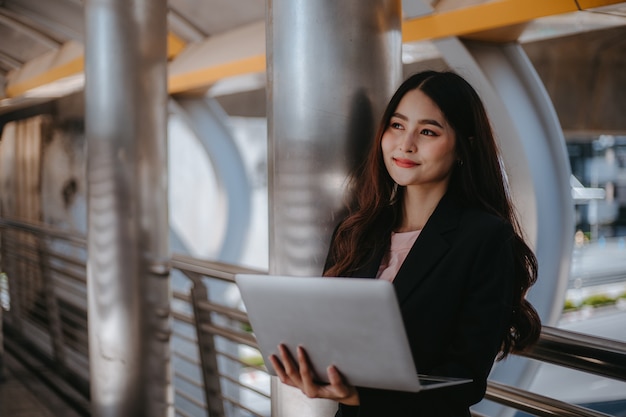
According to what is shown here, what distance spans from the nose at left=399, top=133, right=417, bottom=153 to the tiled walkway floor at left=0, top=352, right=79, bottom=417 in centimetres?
373

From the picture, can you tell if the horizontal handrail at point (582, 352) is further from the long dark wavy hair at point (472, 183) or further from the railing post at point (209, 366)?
the railing post at point (209, 366)

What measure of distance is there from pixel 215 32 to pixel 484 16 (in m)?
3.90

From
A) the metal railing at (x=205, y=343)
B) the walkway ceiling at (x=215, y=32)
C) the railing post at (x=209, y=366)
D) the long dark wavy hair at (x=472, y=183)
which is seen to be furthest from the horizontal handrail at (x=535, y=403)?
the walkway ceiling at (x=215, y=32)

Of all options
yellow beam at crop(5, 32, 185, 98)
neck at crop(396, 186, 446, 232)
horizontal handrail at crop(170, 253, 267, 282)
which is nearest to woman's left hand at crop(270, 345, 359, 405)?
neck at crop(396, 186, 446, 232)

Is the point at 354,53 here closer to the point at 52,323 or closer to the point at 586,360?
the point at 586,360

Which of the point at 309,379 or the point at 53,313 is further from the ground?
the point at 309,379

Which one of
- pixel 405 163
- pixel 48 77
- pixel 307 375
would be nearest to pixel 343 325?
pixel 307 375

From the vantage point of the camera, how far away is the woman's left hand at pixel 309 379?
140 cm

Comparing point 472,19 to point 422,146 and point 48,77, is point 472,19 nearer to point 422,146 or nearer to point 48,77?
point 422,146

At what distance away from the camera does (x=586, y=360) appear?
167 centimetres

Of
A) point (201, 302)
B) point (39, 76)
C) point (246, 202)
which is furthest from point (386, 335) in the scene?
point (39, 76)

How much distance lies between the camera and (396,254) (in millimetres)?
1646

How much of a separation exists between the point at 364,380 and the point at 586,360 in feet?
1.99

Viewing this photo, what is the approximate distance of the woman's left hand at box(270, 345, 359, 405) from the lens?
1.40 m
